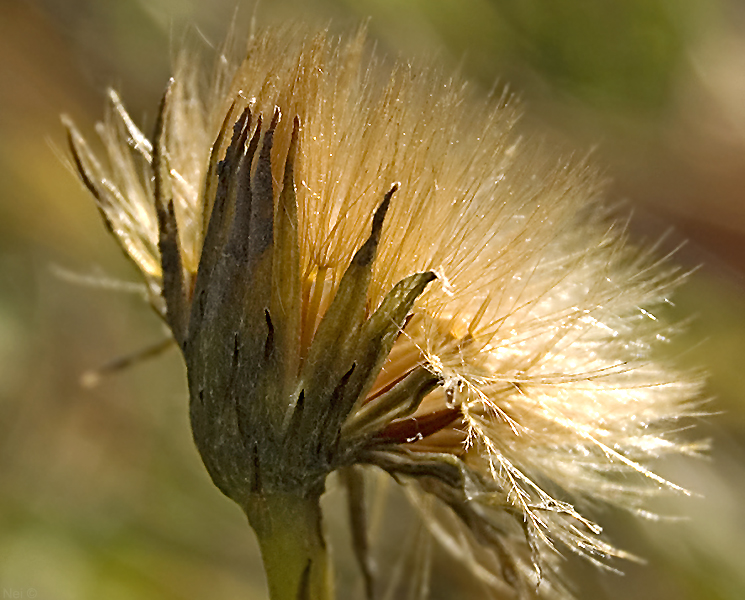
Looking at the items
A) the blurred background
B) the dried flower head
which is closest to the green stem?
the dried flower head

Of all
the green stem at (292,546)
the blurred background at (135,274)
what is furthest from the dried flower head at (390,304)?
the blurred background at (135,274)

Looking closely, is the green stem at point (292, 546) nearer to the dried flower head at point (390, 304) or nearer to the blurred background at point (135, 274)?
the dried flower head at point (390, 304)

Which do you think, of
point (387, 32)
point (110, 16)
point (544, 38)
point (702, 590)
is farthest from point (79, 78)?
point (702, 590)

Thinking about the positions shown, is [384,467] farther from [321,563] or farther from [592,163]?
[592,163]

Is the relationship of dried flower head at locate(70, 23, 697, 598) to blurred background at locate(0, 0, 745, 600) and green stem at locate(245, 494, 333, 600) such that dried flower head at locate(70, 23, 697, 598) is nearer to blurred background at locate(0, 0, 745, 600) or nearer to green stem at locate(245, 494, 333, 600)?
green stem at locate(245, 494, 333, 600)

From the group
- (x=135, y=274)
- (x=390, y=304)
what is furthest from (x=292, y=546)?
(x=135, y=274)

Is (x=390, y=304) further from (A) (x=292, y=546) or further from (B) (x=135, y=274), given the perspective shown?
(B) (x=135, y=274)
